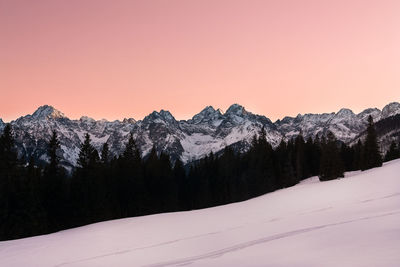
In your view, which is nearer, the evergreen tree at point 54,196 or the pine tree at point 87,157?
the evergreen tree at point 54,196

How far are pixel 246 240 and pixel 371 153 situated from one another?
173 ft

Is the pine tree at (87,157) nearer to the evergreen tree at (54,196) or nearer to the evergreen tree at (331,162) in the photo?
the evergreen tree at (54,196)

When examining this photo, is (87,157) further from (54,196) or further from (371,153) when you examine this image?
(371,153)

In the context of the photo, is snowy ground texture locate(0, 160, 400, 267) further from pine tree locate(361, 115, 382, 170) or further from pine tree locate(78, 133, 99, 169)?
pine tree locate(361, 115, 382, 170)

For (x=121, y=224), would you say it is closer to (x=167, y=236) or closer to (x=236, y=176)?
(x=167, y=236)

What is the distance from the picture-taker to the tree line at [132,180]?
4150 cm

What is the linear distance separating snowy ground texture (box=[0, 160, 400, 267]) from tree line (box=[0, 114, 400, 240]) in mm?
25904

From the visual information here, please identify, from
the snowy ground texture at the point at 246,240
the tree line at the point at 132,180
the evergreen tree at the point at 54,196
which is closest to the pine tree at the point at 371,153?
the tree line at the point at 132,180

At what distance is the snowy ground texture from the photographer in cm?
959

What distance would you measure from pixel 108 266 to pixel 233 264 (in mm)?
4565

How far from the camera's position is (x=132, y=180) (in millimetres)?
61000

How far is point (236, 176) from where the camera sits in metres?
83.5

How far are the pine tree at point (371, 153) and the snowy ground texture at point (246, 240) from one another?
40.5 m

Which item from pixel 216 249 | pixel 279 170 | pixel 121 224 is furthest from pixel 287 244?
pixel 279 170
